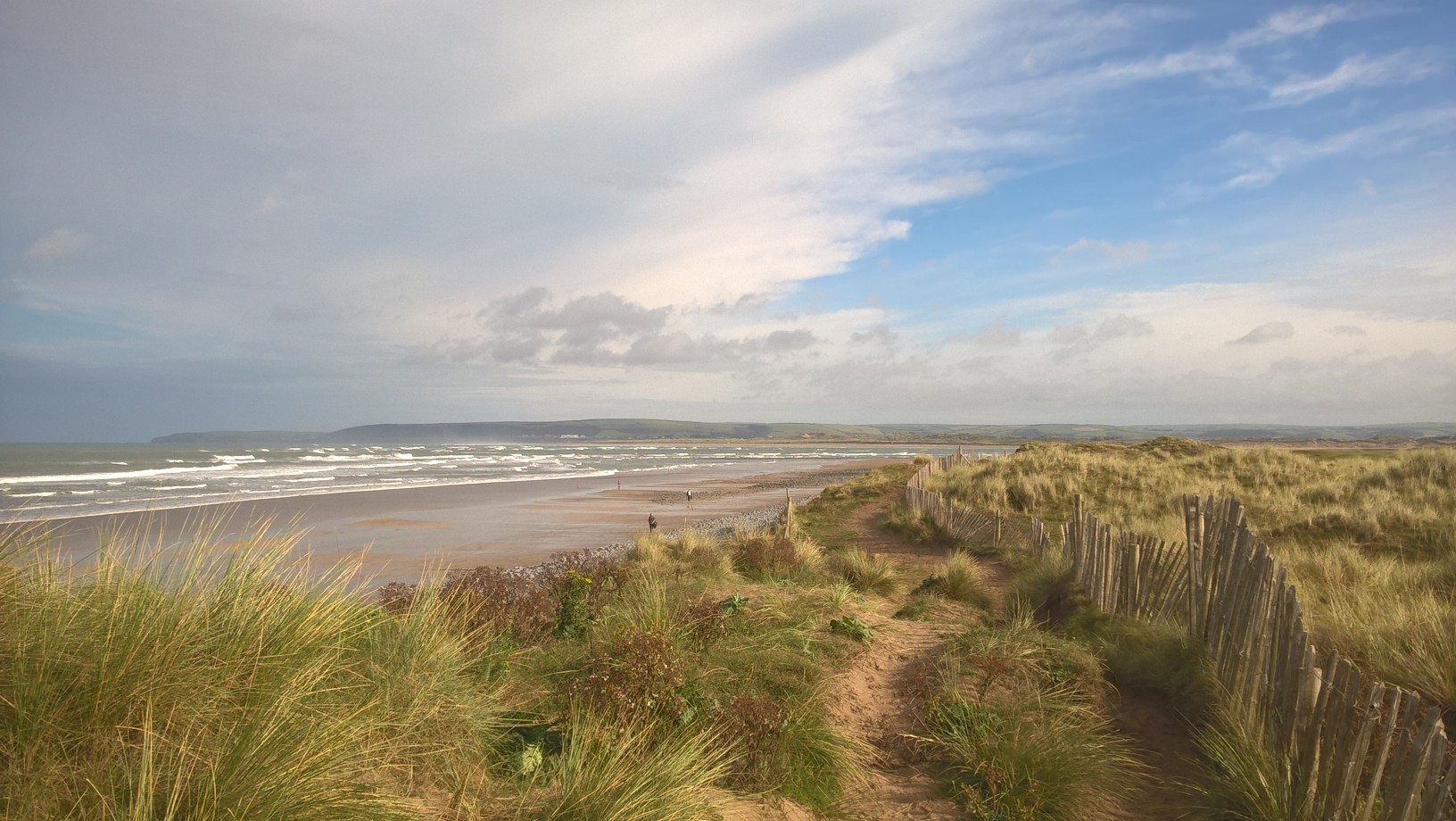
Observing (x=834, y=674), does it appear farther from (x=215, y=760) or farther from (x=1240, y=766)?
(x=215, y=760)

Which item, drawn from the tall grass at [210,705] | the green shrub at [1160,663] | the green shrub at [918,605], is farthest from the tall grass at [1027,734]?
the tall grass at [210,705]

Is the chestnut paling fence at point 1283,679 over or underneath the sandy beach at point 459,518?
over

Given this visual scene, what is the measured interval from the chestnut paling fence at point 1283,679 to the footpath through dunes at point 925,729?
25.3 inches

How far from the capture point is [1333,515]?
45.8ft

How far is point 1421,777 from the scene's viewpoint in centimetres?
355

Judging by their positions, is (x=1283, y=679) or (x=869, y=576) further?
(x=869, y=576)

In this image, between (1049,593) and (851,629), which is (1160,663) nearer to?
(851,629)

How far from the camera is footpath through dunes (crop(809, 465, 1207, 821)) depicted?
17.2 ft

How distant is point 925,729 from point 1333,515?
11970 mm

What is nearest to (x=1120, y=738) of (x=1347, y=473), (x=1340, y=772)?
(x=1340, y=772)

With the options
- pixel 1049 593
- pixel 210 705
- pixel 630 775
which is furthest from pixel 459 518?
pixel 210 705

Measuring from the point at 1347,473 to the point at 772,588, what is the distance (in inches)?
722

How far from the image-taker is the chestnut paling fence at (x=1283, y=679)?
12.0 feet

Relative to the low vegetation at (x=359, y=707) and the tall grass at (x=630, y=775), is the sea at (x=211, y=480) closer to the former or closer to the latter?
the low vegetation at (x=359, y=707)
